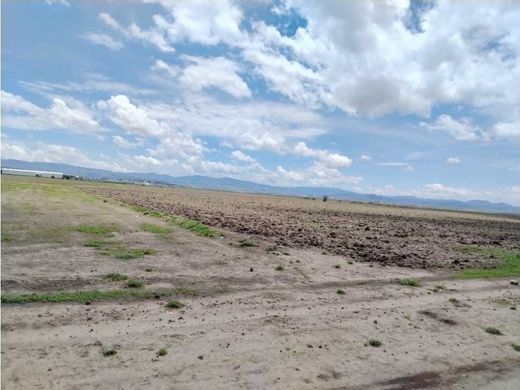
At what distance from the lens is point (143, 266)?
50.7 ft

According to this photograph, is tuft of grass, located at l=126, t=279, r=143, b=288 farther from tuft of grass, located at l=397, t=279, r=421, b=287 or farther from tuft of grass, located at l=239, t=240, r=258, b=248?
tuft of grass, located at l=397, t=279, r=421, b=287

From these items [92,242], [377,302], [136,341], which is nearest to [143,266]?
[92,242]

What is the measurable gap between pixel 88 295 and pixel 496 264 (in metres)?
20.2

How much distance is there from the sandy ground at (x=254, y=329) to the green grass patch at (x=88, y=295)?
1.13 feet

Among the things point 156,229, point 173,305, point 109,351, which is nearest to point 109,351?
point 109,351

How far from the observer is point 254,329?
9719 millimetres

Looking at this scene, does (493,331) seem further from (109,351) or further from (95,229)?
(95,229)

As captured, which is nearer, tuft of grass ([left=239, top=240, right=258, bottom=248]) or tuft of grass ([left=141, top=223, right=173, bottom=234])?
tuft of grass ([left=239, top=240, right=258, bottom=248])

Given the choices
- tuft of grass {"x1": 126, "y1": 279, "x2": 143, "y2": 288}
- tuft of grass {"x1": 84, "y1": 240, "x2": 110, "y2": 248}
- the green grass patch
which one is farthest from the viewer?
tuft of grass {"x1": 84, "y1": 240, "x2": 110, "y2": 248}

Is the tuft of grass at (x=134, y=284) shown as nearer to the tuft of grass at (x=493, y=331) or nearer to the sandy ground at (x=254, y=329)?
the sandy ground at (x=254, y=329)

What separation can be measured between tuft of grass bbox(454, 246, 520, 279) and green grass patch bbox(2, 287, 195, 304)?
12.5m

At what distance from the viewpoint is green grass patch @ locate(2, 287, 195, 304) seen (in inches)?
418

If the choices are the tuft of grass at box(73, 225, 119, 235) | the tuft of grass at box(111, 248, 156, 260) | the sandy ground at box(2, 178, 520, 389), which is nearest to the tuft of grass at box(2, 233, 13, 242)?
the sandy ground at box(2, 178, 520, 389)

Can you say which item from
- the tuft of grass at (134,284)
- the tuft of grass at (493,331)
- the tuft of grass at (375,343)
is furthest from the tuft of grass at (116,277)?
the tuft of grass at (493,331)
